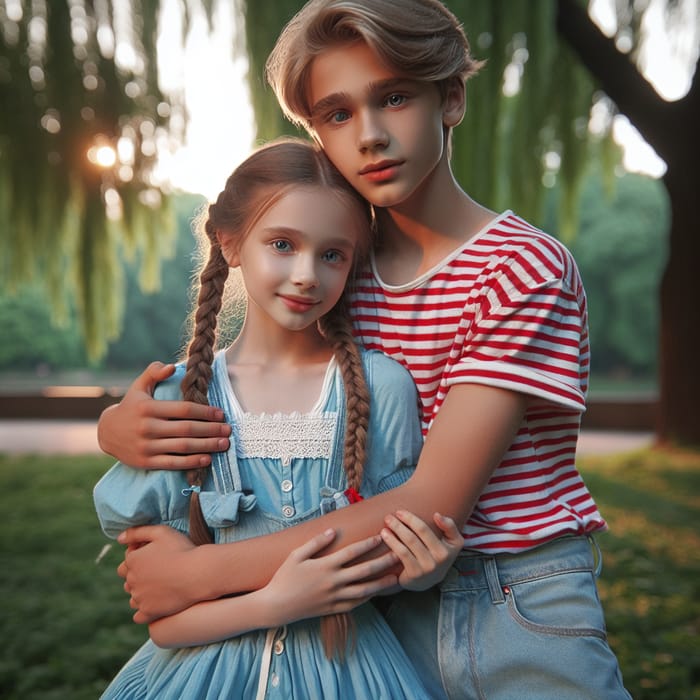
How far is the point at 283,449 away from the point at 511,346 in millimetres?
398

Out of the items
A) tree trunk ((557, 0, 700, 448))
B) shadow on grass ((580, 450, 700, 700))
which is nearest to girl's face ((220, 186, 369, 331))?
shadow on grass ((580, 450, 700, 700))

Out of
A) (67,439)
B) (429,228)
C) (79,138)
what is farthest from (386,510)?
(67,439)

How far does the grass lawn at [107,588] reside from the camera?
297cm

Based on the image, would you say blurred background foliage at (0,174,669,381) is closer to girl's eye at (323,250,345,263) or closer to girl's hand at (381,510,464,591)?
girl's eye at (323,250,345,263)

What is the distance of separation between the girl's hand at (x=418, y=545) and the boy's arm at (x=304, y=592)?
25 mm

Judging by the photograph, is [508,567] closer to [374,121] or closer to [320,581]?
[320,581]

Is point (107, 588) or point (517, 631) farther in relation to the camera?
point (107, 588)

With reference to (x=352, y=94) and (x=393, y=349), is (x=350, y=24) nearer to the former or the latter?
(x=352, y=94)

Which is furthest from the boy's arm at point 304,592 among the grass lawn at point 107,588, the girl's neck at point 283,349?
the grass lawn at point 107,588

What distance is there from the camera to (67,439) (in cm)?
921

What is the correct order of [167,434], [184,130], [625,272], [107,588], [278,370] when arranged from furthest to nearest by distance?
[625,272] < [184,130] < [107,588] < [278,370] < [167,434]

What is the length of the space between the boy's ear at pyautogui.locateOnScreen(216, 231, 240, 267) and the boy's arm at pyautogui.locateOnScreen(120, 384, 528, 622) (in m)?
0.46

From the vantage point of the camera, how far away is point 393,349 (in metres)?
1.51

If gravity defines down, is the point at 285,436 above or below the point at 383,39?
below
